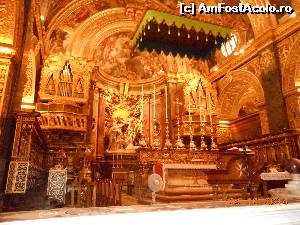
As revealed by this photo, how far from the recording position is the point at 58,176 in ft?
16.7

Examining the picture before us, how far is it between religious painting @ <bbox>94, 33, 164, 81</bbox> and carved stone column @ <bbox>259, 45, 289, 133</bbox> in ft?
19.1

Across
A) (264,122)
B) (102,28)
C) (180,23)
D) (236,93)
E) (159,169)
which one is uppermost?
(102,28)

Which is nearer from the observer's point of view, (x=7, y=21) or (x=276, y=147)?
(x=7, y=21)

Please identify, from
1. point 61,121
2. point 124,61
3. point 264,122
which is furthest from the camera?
point 124,61

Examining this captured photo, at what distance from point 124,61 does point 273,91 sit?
829 centimetres

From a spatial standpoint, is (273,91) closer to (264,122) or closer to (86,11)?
(264,122)

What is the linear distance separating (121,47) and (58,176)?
406 inches

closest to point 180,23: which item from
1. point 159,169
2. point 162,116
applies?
point 159,169

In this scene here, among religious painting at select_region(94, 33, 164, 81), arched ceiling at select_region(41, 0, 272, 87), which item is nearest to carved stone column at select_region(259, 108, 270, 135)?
arched ceiling at select_region(41, 0, 272, 87)

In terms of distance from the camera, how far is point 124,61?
14.2 metres

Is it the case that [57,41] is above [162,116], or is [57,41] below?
above

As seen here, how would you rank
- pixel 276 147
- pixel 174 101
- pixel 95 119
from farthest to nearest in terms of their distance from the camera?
1. pixel 174 101
2. pixel 95 119
3. pixel 276 147

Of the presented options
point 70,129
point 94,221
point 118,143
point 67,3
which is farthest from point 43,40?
point 94,221

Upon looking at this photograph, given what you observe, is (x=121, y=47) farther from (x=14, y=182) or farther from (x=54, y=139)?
(x=14, y=182)
